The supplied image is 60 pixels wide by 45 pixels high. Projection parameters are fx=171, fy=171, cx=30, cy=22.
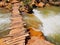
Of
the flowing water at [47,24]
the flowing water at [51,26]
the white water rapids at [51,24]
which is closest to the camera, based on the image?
the flowing water at [51,26]

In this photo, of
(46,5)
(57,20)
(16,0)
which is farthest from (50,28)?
(16,0)

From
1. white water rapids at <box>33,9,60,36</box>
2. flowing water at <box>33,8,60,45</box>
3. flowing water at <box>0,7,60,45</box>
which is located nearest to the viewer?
flowing water at <box>33,8,60,45</box>

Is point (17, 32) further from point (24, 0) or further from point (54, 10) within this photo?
point (24, 0)

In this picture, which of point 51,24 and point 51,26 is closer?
point 51,26

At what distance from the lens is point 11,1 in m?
21.7

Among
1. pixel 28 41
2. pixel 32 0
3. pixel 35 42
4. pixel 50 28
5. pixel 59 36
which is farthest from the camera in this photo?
pixel 32 0

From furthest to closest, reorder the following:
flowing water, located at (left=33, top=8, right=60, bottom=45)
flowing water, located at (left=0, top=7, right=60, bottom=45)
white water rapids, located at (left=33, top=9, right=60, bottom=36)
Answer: white water rapids, located at (left=33, top=9, right=60, bottom=36) < flowing water, located at (left=0, top=7, right=60, bottom=45) < flowing water, located at (left=33, top=8, right=60, bottom=45)

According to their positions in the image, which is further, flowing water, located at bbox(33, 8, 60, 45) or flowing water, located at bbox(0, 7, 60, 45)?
flowing water, located at bbox(0, 7, 60, 45)

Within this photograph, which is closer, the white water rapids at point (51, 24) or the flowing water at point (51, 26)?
the flowing water at point (51, 26)

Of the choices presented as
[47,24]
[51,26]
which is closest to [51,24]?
[47,24]

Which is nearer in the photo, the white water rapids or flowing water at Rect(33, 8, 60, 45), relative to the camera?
flowing water at Rect(33, 8, 60, 45)

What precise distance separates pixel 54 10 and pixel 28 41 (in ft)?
35.9

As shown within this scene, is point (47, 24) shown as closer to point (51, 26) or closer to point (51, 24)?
point (51, 24)

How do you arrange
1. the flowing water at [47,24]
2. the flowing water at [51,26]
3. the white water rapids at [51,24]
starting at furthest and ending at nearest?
the white water rapids at [51,24] < the flowing water at [47,24] < the flowing water at [51,26]
